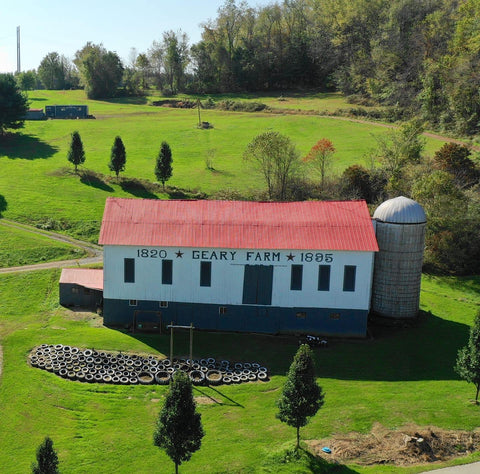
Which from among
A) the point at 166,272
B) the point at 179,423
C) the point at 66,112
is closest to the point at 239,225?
the point at 166,272

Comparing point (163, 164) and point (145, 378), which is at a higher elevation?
point (163, 164)

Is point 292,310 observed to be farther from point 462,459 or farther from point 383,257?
point 462,459

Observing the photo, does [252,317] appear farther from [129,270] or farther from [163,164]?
[163,164]

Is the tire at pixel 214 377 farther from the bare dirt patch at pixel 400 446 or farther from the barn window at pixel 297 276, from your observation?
the barn window at pixel 297 276

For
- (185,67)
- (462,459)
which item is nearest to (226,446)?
(462,459)

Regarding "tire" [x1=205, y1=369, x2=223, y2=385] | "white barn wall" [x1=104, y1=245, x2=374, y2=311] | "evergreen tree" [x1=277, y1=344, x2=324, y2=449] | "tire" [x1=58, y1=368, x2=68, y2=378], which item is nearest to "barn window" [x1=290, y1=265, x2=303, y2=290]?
"white barn wall" [x1=104, y1=245, x2=374, y2=311]
